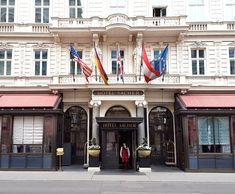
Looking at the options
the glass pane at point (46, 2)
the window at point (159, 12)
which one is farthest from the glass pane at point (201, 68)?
the glass pane at point (46, 2)

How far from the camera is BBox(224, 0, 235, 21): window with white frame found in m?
23.9

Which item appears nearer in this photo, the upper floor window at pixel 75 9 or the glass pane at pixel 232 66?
the glass pane at pixel 232 66

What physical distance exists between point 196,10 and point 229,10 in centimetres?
255

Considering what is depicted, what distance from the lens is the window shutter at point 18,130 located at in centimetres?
2102

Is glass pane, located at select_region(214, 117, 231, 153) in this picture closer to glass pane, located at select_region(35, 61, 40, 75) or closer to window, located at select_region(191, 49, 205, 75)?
window, located at select_region(191, 49, 205, 75)

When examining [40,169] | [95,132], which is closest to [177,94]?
[95,132]

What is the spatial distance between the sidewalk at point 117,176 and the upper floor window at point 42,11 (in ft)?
38.6

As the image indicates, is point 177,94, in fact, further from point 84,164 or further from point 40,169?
point 40,169

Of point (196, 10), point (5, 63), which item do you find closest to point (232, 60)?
point (196, 10)

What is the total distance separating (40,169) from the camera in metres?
20.5

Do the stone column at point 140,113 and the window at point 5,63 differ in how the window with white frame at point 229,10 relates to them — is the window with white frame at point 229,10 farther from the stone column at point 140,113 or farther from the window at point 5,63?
the window at point 5,63

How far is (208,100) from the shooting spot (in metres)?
21.6

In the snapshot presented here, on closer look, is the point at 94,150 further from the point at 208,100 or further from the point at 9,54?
the point at 9,54

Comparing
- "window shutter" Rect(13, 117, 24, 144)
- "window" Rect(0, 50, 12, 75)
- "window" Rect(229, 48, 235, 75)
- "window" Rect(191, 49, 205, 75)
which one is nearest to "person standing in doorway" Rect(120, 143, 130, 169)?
"window shutter" Rect(13, 117, 24, 144)
